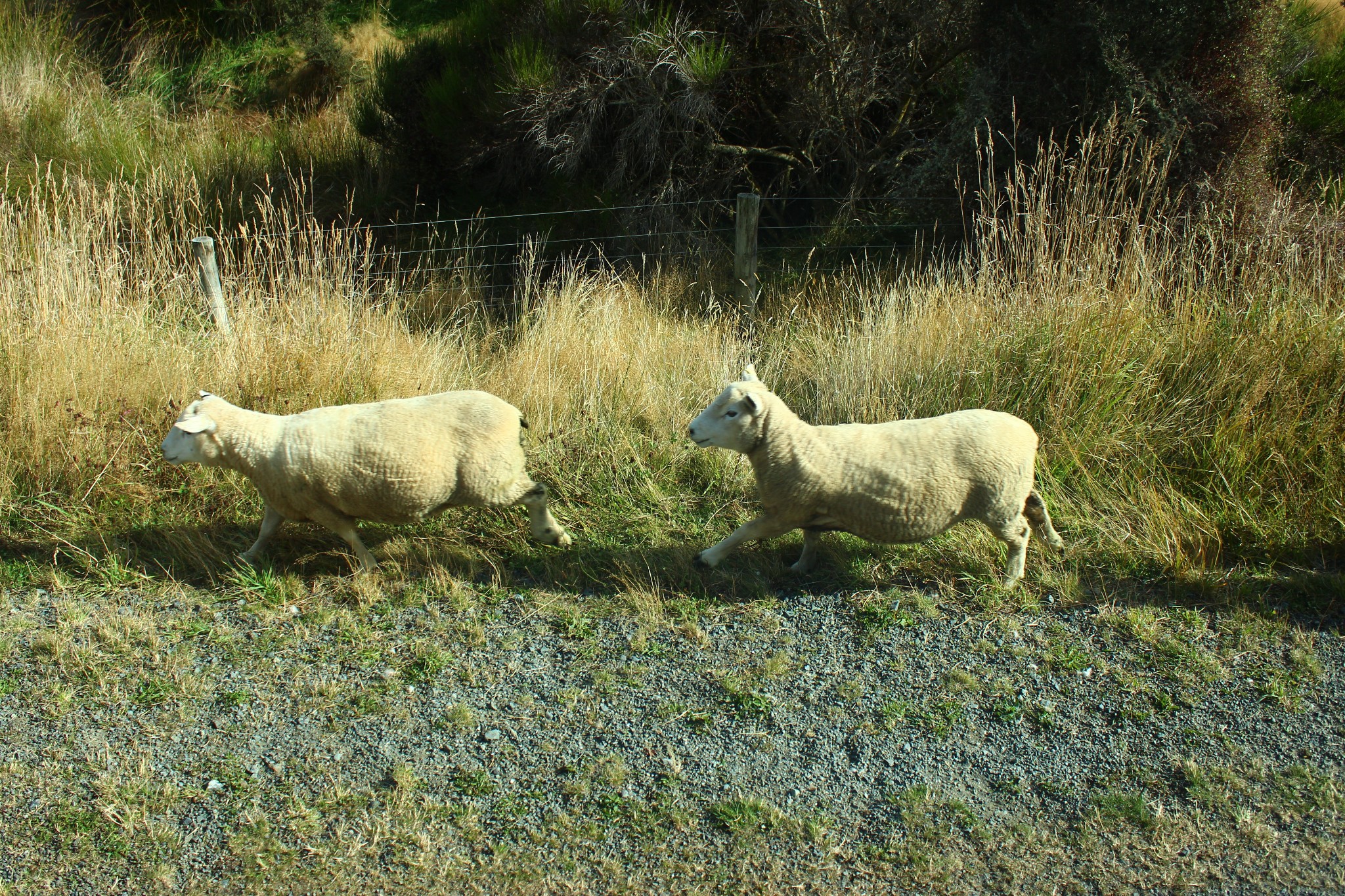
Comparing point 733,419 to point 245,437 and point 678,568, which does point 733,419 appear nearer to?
point 678,568

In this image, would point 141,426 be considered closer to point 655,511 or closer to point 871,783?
point 655,511

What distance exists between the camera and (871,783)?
122 inches

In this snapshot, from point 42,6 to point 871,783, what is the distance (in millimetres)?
14762

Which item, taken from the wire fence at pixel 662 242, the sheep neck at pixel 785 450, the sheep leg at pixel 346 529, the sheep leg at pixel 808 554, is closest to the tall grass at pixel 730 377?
the sheep leg at pixel 808 554

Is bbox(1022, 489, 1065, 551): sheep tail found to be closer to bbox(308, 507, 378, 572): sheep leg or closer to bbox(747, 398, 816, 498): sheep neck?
bbox(747, 398, 816, 498): sheep neck

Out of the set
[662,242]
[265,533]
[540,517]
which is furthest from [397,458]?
[662,242]

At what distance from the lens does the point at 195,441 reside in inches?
154

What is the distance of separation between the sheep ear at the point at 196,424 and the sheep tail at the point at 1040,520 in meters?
3.43

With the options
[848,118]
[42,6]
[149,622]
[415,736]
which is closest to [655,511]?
[415,736]

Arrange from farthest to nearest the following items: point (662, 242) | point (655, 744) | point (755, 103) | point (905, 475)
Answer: point (755, 103) → point (662, 242) → point (905, 475) → point (655, 744)

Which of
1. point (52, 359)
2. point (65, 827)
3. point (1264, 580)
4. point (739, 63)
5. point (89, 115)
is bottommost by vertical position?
point (65, 827)

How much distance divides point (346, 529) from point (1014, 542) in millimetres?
2864

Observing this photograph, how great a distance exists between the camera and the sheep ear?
3791mm

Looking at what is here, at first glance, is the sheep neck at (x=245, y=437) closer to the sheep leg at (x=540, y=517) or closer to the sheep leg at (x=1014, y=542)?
the sheep leg at (x=540, y=517)
